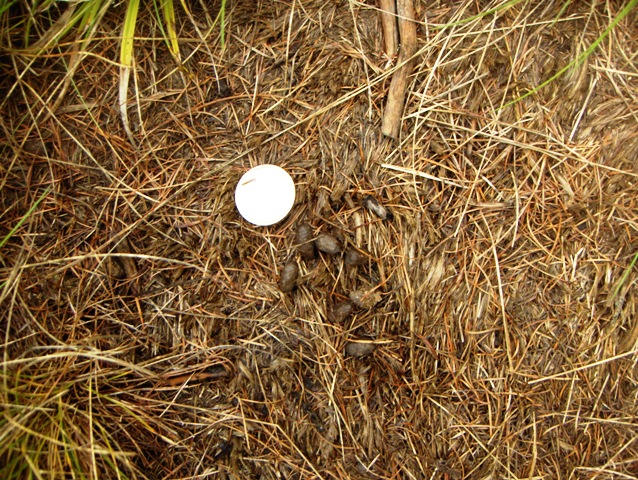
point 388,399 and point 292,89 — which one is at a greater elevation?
point 292,89

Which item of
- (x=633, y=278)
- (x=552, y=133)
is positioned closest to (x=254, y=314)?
(x=552, y=133)

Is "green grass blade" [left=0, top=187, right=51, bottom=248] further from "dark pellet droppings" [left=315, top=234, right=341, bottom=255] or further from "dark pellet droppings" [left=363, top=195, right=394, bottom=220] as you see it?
"dark pellet droppings" [left=363, top=195, right=394, bottom=220]

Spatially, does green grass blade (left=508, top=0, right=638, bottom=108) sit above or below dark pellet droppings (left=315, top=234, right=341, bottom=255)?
above

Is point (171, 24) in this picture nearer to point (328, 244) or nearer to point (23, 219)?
point (23, 219)

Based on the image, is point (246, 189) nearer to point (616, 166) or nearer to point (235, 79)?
A: point (235, 79)

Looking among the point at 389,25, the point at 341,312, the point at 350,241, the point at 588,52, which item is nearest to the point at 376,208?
the point at 350,241

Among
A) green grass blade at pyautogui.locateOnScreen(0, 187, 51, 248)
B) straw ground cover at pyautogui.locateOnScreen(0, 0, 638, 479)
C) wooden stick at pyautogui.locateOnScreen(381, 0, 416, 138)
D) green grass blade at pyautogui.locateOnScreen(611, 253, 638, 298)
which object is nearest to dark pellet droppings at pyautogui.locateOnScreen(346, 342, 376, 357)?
straw ground cover at pyautogui.locateOnScreen(0, 0, 638, 479)

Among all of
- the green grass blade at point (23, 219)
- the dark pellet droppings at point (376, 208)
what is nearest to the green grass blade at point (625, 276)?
the dark pellet droppings at point (376, 208)

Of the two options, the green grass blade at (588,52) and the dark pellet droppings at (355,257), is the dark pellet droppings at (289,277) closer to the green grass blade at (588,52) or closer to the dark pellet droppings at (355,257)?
the dark pellet droppings at (355,257)
